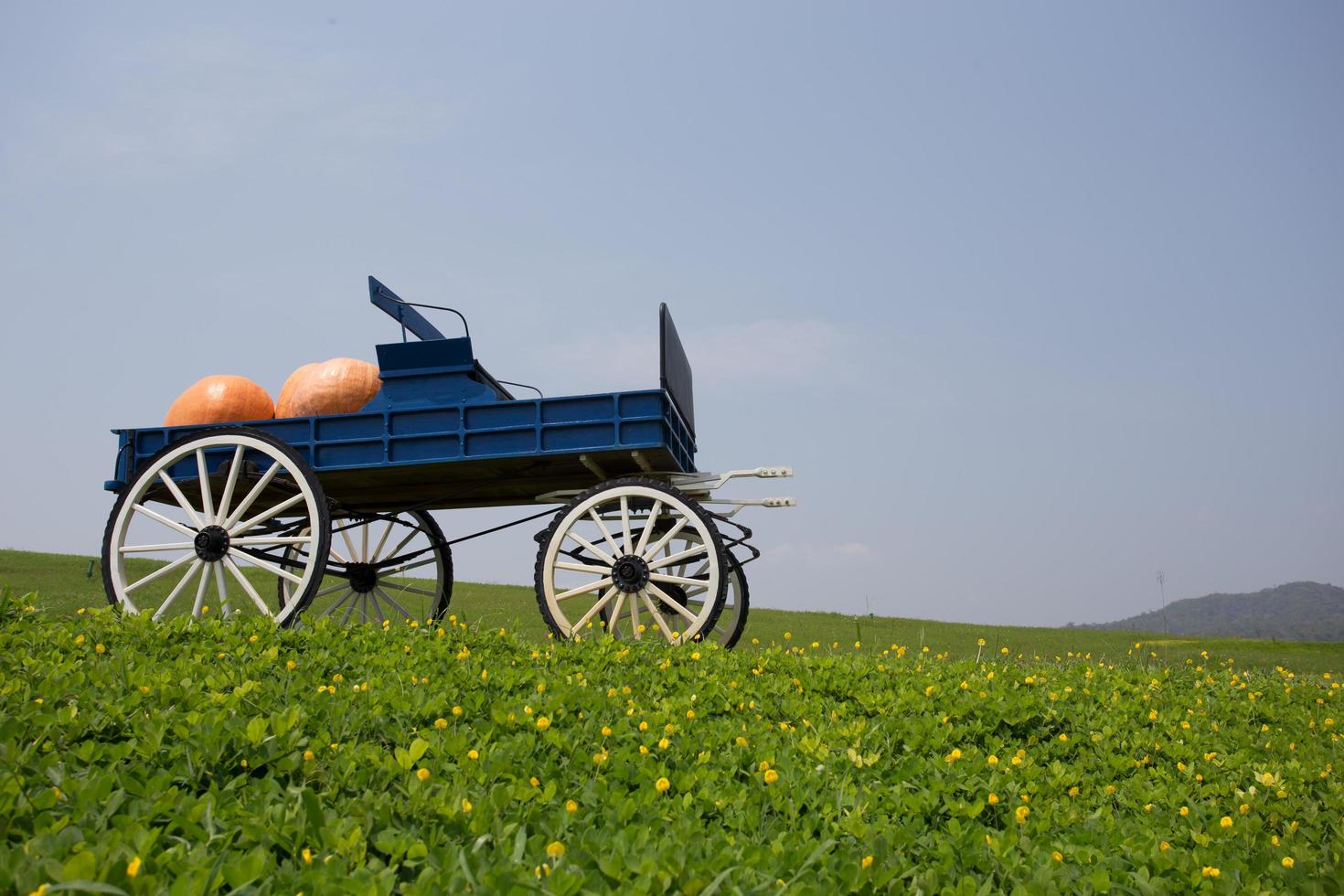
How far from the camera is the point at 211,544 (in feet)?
26.7

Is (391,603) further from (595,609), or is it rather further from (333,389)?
(595,609)

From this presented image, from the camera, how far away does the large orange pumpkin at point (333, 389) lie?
350 inches

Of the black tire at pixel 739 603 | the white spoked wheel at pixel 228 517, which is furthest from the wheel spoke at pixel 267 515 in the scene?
the black tire at pixel 739 603

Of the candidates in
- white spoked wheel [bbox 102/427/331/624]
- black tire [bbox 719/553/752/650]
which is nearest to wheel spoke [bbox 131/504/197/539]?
white spoked wheel [bbox 102/427/331/624]

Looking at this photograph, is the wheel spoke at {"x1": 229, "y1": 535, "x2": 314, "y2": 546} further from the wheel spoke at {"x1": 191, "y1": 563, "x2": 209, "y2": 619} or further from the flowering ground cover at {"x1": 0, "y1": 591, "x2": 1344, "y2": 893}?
the flowering ground cover at {"x1": 0, "y1": 591, "x2": 1344, "y2": 893}

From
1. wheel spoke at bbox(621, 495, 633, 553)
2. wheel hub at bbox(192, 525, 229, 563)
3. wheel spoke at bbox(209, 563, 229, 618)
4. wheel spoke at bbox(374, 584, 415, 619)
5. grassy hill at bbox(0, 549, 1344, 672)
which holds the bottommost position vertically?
grassy hill at bbox(0, 549, 1344, 672)

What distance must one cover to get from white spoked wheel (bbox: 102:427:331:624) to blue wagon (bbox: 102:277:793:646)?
2 cm

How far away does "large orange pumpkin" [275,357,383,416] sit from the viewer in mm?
8898

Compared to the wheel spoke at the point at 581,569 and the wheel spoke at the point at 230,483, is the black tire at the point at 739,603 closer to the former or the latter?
the wheel spoke at the point at 581,569

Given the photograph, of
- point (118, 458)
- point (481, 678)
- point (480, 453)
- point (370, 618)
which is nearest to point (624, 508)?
point (480, 453)

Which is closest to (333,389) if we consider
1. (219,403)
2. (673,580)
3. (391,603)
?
(219,403)

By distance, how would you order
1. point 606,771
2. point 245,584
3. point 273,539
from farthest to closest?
point 273,539
point 245,584
point 606,771

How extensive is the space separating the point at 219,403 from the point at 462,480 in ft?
8.08

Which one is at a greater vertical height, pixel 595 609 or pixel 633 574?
pixel 633 574
